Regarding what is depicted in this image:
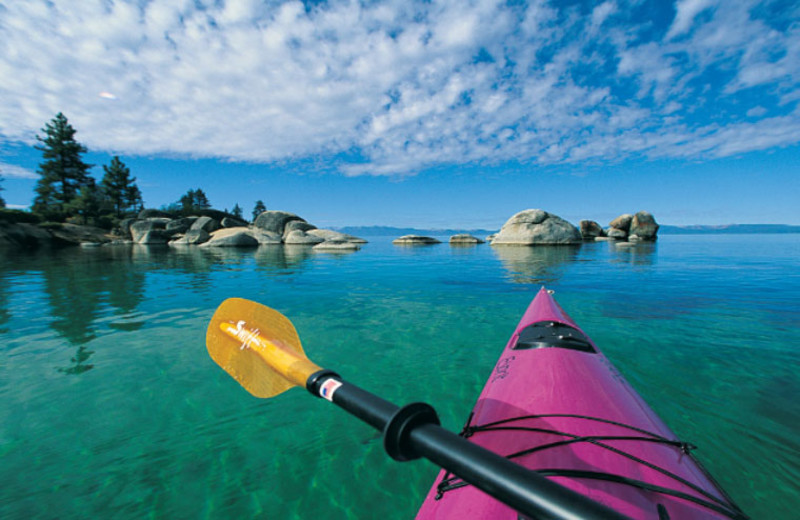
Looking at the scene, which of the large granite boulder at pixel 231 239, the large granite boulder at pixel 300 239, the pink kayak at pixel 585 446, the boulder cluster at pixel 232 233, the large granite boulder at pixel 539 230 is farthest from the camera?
the large granite boulder at pixel 300 239

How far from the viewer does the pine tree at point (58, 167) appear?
39062mm

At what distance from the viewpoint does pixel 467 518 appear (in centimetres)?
149

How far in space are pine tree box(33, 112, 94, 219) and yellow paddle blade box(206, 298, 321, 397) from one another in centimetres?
5295

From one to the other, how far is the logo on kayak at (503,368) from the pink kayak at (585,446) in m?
0.06

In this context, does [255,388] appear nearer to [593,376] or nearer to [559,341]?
[593,376]

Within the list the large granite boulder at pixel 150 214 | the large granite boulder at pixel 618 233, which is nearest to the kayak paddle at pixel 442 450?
the large granite boulder at pixel 618 233

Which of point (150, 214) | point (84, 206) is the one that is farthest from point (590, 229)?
point (84, 206)

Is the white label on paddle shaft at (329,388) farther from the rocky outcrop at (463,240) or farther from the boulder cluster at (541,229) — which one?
the rocky outcrop at (463,240)

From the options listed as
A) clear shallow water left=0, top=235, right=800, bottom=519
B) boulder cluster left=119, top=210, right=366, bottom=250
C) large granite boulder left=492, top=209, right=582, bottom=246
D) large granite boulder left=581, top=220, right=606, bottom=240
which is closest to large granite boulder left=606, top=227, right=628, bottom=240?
large granite boulder left=581, top=220, right=606, bottom=240

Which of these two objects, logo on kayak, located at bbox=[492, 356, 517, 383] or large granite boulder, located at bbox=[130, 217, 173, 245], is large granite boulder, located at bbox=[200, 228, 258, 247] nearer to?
large granite boulder, located at bbox=[130, 217, 173, 245]

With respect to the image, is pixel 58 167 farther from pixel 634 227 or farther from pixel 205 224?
pixel 634 227

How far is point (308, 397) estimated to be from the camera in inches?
157

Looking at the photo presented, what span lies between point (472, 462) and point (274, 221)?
4305 centimetres

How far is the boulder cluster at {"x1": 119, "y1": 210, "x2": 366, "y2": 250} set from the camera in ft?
112
